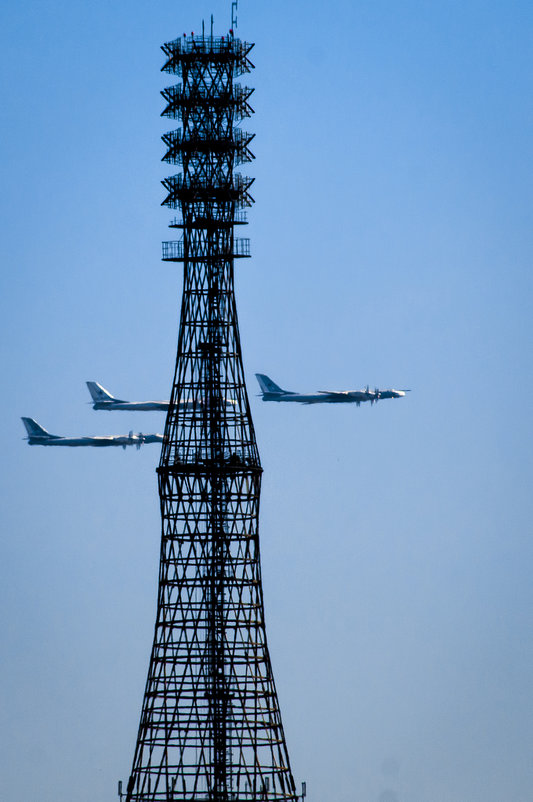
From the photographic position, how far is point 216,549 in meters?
140

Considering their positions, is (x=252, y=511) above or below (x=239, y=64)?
below

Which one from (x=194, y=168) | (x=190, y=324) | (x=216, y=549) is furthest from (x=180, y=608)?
(x=194, y=168)

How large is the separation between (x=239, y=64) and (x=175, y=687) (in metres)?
37.0

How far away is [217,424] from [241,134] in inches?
693

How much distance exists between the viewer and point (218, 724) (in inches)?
5468

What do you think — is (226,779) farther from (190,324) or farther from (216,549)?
(190,324)

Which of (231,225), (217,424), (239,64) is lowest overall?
(217,424)

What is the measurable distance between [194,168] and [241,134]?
141 inches

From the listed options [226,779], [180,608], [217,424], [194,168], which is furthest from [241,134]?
[226,779]

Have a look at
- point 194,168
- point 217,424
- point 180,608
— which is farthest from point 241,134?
point 180,608

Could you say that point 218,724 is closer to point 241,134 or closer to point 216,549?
point 216,549

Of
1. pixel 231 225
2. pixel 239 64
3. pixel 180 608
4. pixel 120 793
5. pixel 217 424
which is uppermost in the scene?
pixel 239 64

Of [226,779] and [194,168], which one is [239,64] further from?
[226,779]

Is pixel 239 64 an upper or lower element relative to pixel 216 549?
upper
